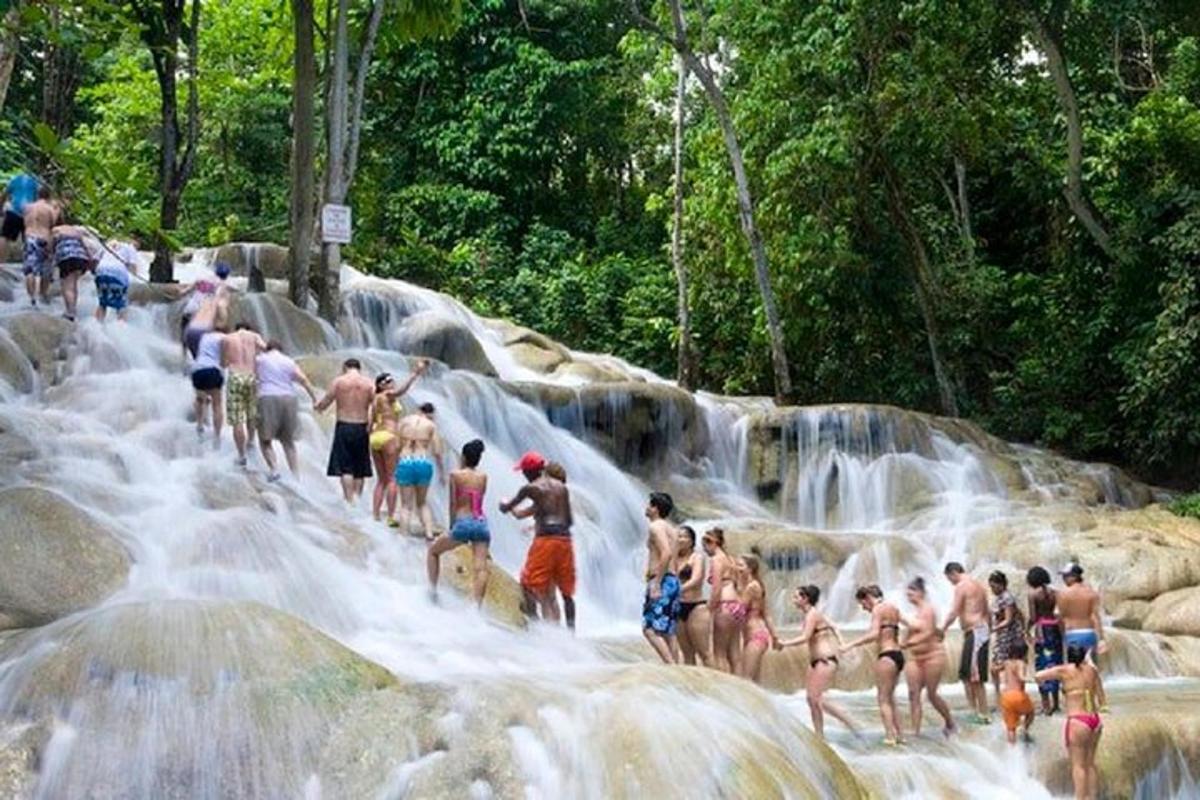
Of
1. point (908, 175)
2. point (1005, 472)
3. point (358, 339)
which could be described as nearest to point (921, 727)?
point (1005, 472)

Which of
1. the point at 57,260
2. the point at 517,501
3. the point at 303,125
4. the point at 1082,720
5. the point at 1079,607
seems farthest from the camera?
the point at 303,125

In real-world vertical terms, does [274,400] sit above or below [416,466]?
above

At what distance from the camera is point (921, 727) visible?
1109cm

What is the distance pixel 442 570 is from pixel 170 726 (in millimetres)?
4929

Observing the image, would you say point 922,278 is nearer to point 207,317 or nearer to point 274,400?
point 207,317

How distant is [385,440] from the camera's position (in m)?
13.3

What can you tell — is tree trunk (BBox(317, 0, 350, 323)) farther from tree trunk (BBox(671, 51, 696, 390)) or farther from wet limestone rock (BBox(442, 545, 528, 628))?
wet limestone rock (BBox(442, 545, 528, 628))

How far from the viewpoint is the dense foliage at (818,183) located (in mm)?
22750

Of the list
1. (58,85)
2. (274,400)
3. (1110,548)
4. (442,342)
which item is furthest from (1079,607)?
(58,85)

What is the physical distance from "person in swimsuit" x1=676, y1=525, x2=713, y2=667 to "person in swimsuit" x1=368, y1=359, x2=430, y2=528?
3168mm

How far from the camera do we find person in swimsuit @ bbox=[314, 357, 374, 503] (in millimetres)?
12859

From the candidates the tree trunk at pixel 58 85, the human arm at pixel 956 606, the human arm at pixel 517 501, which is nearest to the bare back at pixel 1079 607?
the human arm at pixel 956 606

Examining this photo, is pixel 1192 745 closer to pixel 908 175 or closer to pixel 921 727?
pixel 921 727

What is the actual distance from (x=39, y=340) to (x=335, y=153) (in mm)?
4795
